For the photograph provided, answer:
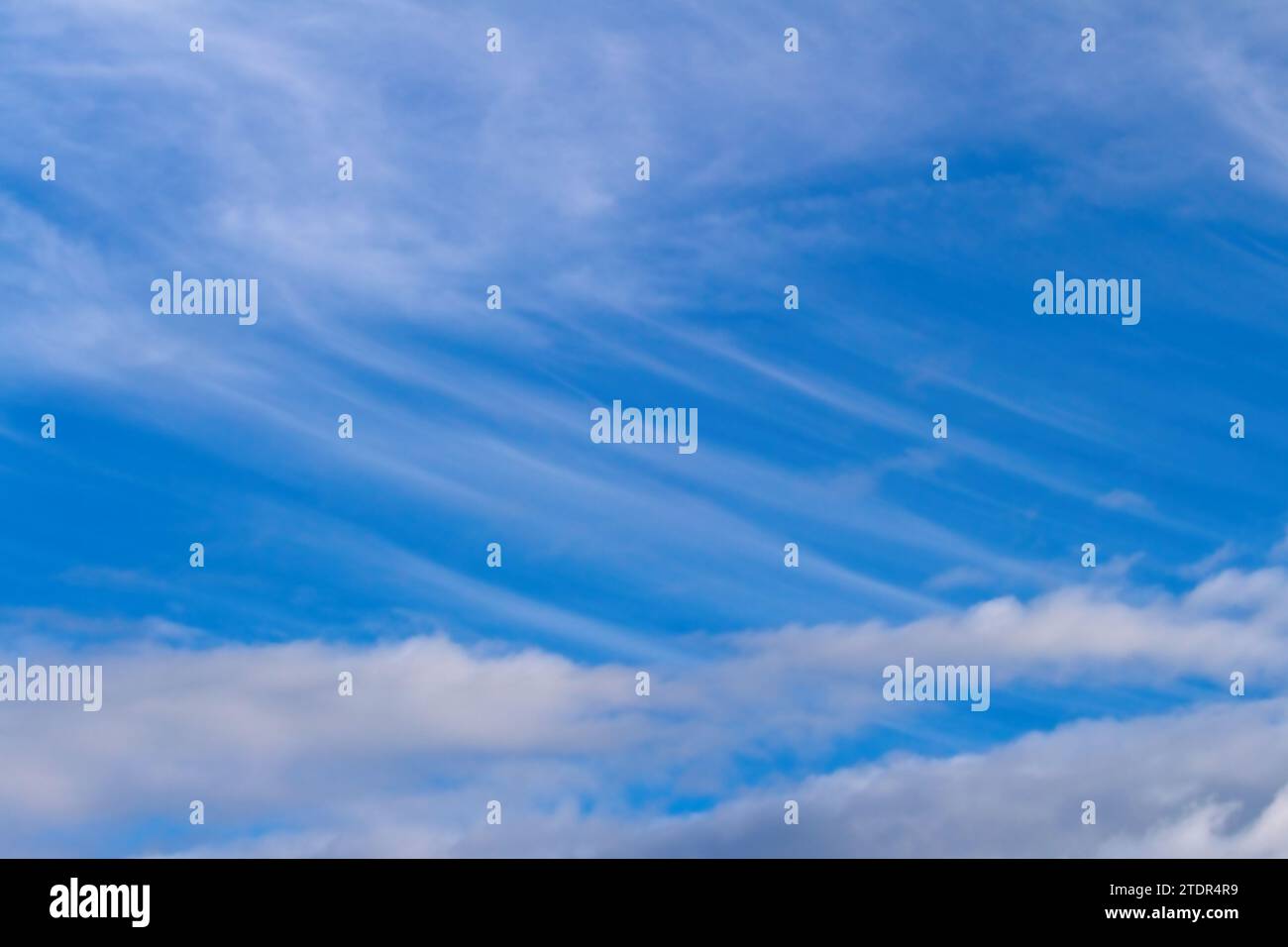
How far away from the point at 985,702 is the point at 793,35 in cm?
2340
